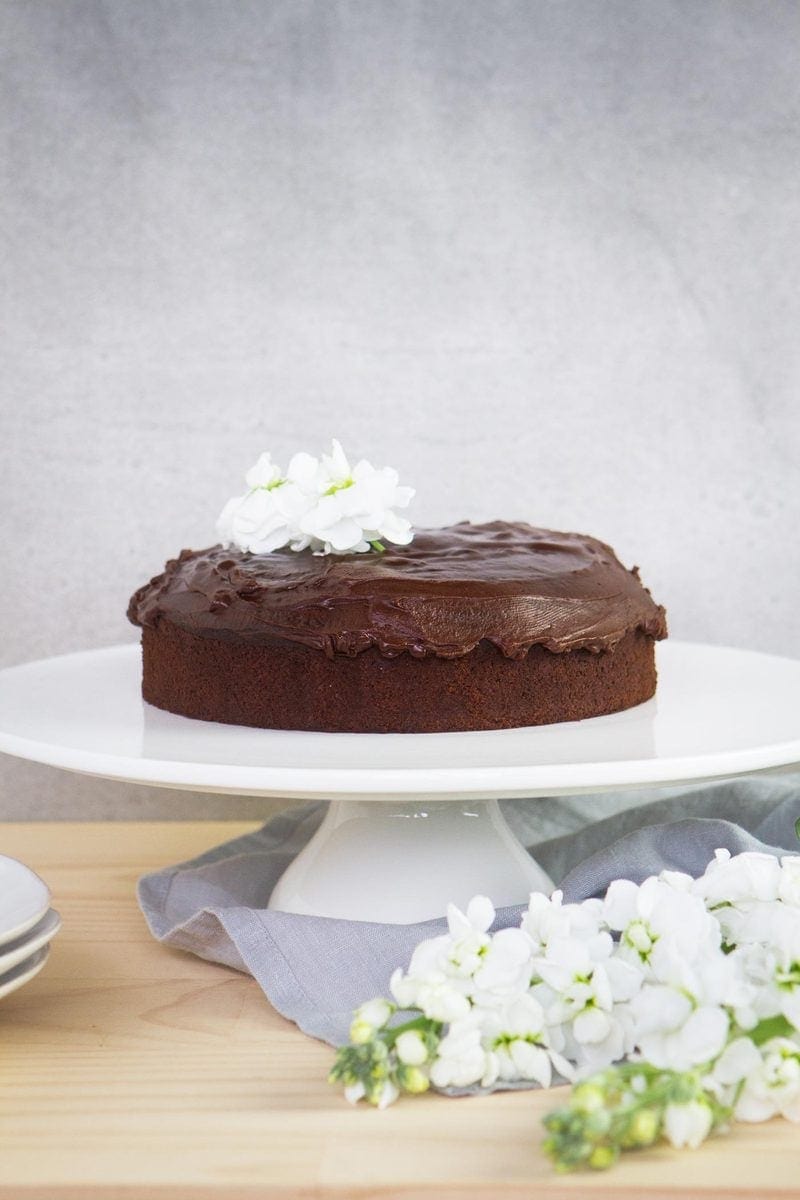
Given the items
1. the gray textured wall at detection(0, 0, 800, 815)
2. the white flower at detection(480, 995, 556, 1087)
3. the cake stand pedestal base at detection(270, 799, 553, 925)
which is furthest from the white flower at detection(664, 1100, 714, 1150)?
the gray textured wall at detection(0, 0, 800, 815)

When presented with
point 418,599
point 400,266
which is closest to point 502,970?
point 418,599

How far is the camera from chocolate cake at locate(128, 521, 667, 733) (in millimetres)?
1256

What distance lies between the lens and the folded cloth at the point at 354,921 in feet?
3.80

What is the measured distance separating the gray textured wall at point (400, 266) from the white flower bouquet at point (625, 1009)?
966mm

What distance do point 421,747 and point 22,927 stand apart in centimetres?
36

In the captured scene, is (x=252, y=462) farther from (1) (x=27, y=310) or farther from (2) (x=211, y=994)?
(2) (x=211, y=994)

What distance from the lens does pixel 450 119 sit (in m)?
1.84

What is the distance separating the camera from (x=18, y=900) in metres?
1.08

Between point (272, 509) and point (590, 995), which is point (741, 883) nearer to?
point (590, 995)

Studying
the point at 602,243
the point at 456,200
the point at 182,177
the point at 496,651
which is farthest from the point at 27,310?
the point at 496,651

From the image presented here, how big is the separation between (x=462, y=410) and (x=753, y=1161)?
119 centimetres

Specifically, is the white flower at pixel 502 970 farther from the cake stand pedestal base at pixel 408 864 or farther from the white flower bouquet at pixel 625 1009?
the cake stand pedestal base at pixel 408 864

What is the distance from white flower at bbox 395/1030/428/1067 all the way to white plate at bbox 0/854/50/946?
0.97ft

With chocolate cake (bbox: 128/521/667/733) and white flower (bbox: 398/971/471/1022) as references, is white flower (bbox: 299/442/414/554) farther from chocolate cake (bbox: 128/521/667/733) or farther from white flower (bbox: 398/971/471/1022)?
white flower (bbox: 398/971/471/1022)
